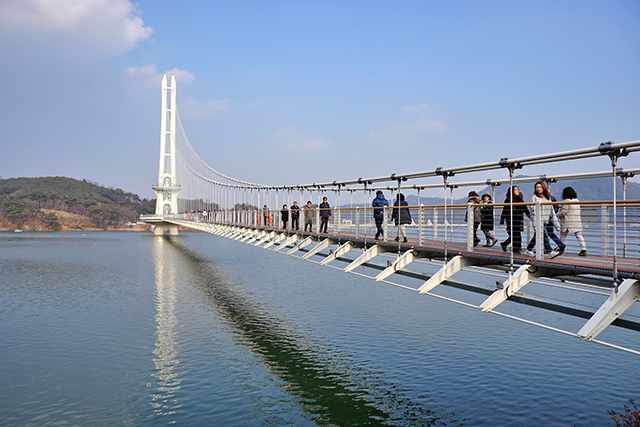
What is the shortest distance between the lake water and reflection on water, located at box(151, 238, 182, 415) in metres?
0.07

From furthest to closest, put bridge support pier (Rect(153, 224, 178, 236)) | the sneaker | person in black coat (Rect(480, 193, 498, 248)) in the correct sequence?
bridge support pier (Rect(153, 224, 178, 236)) → person in black coat (Rect(480, 193, 498, 248)) → the sneaker

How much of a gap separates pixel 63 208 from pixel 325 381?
152m

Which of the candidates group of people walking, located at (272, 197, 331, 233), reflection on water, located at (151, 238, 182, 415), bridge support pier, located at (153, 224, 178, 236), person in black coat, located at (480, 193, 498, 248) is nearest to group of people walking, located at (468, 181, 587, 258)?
person in black coat, located at (480, 193, 498, 248)

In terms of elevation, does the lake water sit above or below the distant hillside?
below

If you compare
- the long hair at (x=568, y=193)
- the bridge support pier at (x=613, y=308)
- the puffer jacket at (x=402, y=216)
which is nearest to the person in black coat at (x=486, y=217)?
the long hair at (x=568, y=193)

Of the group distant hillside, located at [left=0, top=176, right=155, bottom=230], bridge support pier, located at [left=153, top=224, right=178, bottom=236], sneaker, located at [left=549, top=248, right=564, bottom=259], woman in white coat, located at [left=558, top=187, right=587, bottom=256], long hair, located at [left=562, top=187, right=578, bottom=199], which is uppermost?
distant hillside, located at [left=0, top=176, right=155, bottom=230]

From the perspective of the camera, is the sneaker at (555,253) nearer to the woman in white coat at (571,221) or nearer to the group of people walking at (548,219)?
the group of people walking at (548,219)

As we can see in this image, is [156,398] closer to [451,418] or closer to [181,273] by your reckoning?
[451,418]

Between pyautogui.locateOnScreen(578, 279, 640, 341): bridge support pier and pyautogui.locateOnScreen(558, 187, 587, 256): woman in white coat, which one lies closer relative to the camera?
pyautogui.locateOnScreen(578, 279, 640, 341): bridge support pier

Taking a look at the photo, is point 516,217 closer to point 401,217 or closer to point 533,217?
point 533,217

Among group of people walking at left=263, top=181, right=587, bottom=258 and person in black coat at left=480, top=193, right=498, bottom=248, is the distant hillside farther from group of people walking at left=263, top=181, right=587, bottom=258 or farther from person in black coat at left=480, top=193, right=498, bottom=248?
group of people walking at left=263, top=181, right=587, bottom=258

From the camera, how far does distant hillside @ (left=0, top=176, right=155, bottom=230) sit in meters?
128

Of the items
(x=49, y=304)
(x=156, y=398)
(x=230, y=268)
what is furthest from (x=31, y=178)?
(x=156, y=398)

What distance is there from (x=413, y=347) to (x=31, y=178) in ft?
665
